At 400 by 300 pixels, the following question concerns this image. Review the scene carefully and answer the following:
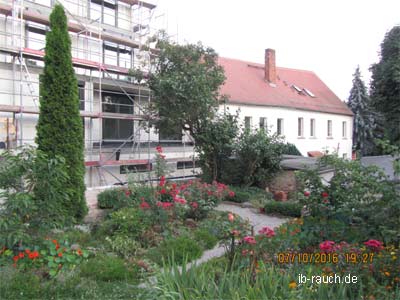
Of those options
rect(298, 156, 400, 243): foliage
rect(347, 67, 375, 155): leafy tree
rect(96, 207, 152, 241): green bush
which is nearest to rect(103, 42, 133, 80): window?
rect(96, 207, 152, 241): green bush

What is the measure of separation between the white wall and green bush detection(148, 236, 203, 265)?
16.7 m

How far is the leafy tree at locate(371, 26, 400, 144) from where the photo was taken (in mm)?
21753

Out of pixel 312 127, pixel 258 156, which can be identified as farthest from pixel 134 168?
pixel 312 127

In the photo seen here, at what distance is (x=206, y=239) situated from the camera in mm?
6957

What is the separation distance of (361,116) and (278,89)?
1056cm

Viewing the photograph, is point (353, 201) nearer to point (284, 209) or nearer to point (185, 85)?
point (284, 209)

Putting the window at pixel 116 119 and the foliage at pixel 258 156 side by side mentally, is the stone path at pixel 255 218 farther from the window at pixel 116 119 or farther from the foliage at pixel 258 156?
the window at pixel 116 119

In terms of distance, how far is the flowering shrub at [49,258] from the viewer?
16.5ft

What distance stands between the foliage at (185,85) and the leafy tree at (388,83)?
11.7 metres

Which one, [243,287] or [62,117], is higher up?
[62,117]

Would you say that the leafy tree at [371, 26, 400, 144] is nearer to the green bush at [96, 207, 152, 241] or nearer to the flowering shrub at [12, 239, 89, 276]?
the green bush at [96, 207, 152, 241]

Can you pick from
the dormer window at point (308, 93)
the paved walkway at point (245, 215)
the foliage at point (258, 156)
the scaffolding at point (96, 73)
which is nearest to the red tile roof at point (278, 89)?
the dormer window at point (308, 93)

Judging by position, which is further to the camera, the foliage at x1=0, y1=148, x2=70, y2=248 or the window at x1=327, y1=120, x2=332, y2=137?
the window at x1=327, y1=120, x2=332, y2=137

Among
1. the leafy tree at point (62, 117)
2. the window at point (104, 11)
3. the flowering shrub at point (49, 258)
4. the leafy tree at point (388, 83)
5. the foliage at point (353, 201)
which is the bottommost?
the flowering shrub at point (49, 258)
